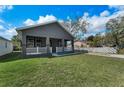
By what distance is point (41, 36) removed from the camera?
48.2 ft

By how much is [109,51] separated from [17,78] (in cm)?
1648

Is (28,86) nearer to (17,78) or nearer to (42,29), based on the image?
(17,78)

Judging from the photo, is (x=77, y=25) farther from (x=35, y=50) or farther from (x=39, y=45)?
(x=35, y=50)

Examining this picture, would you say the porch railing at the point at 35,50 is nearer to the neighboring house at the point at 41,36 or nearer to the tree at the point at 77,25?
the neighboring house at the point at 41,36

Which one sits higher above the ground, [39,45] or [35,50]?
[39,45]

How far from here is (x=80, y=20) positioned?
107ft

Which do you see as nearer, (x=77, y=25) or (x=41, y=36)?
(x=41, y=36)

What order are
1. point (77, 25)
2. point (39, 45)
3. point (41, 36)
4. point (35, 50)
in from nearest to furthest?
point (35, 50), point (41, 36), point (39, 45), point (77, 25)

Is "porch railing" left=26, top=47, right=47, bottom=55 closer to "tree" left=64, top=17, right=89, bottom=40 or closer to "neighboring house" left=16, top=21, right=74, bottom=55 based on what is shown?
"neighboring house" left=16, top=21, right=74, bottom=55

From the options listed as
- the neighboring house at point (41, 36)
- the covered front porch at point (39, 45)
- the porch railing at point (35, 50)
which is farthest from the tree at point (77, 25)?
the porch railing at point (35, 50)

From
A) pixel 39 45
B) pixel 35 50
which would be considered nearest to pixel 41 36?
pixel 35 50

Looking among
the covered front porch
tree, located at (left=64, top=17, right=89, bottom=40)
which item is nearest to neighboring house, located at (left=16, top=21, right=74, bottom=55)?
the covered front porch
